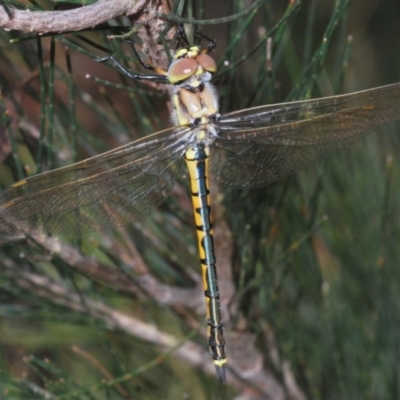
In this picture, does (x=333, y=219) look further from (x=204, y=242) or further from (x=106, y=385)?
(x=106, y=385)

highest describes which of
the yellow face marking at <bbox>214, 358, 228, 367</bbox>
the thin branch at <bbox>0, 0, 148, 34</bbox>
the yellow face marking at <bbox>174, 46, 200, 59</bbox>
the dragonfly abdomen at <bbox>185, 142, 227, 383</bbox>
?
the yellow face marking at <bbox>174, 46, 200, 59</bbox>

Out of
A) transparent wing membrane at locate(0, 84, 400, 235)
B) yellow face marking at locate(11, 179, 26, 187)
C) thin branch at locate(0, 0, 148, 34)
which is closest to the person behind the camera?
thin branch at locate(0, 0, 148, 34)

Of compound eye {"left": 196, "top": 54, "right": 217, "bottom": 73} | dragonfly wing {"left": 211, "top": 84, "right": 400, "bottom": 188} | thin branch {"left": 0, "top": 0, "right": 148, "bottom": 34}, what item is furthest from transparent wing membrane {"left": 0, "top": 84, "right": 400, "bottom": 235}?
thin branch {"left": 0, "top": 0, "right": 148, "bottom": 34}

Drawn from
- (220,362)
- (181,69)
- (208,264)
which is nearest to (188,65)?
(181,69)

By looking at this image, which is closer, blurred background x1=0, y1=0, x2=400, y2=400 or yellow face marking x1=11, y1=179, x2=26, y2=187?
yellow face marking x1=11, y1=179, x2=26, y2=187

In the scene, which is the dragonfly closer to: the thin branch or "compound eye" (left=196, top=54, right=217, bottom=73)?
"compound eye" (left=196, top=54, right=217, bottom=73)

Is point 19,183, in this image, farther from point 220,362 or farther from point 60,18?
point 220,362
